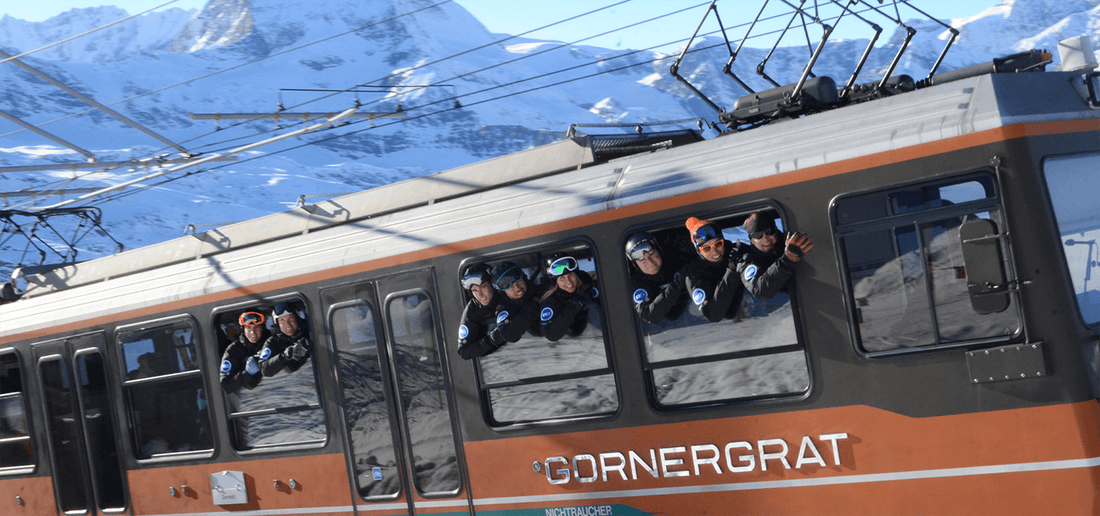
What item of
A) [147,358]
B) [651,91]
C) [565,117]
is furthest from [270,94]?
[147,358]

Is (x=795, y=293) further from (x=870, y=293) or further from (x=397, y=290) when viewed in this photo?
(x=397, y=290)

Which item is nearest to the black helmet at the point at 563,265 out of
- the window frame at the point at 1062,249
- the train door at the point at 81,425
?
the window frame at the point at 1062,249

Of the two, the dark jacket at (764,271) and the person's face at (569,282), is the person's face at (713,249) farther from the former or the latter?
the person's face at (569,282)

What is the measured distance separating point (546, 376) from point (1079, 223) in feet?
9.98

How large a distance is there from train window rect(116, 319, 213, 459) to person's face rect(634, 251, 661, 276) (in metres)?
4.11

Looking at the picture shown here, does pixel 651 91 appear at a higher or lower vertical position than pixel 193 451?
higher

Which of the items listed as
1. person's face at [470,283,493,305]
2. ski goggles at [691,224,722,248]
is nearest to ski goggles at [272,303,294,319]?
person's face at [470,283,493,305]

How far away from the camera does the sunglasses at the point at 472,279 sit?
5.92 m

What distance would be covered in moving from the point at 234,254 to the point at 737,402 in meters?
4.60

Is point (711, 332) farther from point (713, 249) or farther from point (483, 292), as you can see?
point (483, 292)

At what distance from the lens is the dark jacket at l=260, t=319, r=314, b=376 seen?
7004 millimetres

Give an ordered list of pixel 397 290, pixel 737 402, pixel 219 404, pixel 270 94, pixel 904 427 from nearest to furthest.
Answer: pixel 904 427 < pixel 737 402 < pixel 397 290 < pixel 219 404 < pixel 270 94

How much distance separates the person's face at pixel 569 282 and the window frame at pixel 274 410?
2.13 m

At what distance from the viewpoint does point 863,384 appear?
472cm
